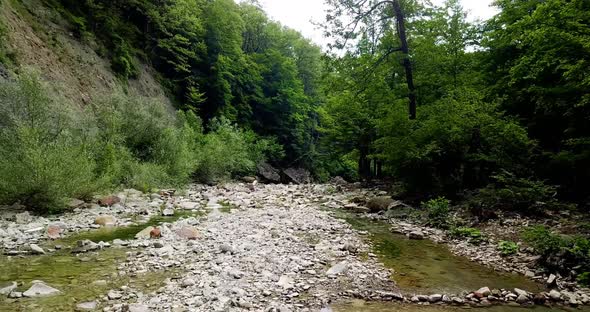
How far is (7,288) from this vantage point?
457 centimetres

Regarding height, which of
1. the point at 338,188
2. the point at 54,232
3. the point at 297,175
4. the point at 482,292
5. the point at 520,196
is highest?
the point at 520,196

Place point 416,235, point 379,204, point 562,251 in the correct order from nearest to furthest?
point 562,251 → point 416,235 → point 379,204

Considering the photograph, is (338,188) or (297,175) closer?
(338,188)

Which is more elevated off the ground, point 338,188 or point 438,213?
point 438,213

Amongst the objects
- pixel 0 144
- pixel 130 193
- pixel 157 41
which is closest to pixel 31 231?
pixel 0 144

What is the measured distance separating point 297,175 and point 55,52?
2225cm

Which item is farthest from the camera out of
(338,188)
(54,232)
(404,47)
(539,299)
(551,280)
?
(338,188)

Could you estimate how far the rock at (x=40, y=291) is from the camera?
4453 millimetres

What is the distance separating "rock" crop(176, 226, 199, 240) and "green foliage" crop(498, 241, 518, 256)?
649 centimetres

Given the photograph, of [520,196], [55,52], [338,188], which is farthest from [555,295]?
[55,52]

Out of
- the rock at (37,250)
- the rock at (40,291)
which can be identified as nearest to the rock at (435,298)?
the rock at (40,291)

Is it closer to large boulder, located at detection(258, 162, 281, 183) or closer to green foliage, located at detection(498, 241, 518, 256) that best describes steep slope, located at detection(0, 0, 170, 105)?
large boulder, located at detection(258, 162, 281, 183)

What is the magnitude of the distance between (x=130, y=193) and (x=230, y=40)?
22.2m

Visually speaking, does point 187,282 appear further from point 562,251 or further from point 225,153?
point 225,153
